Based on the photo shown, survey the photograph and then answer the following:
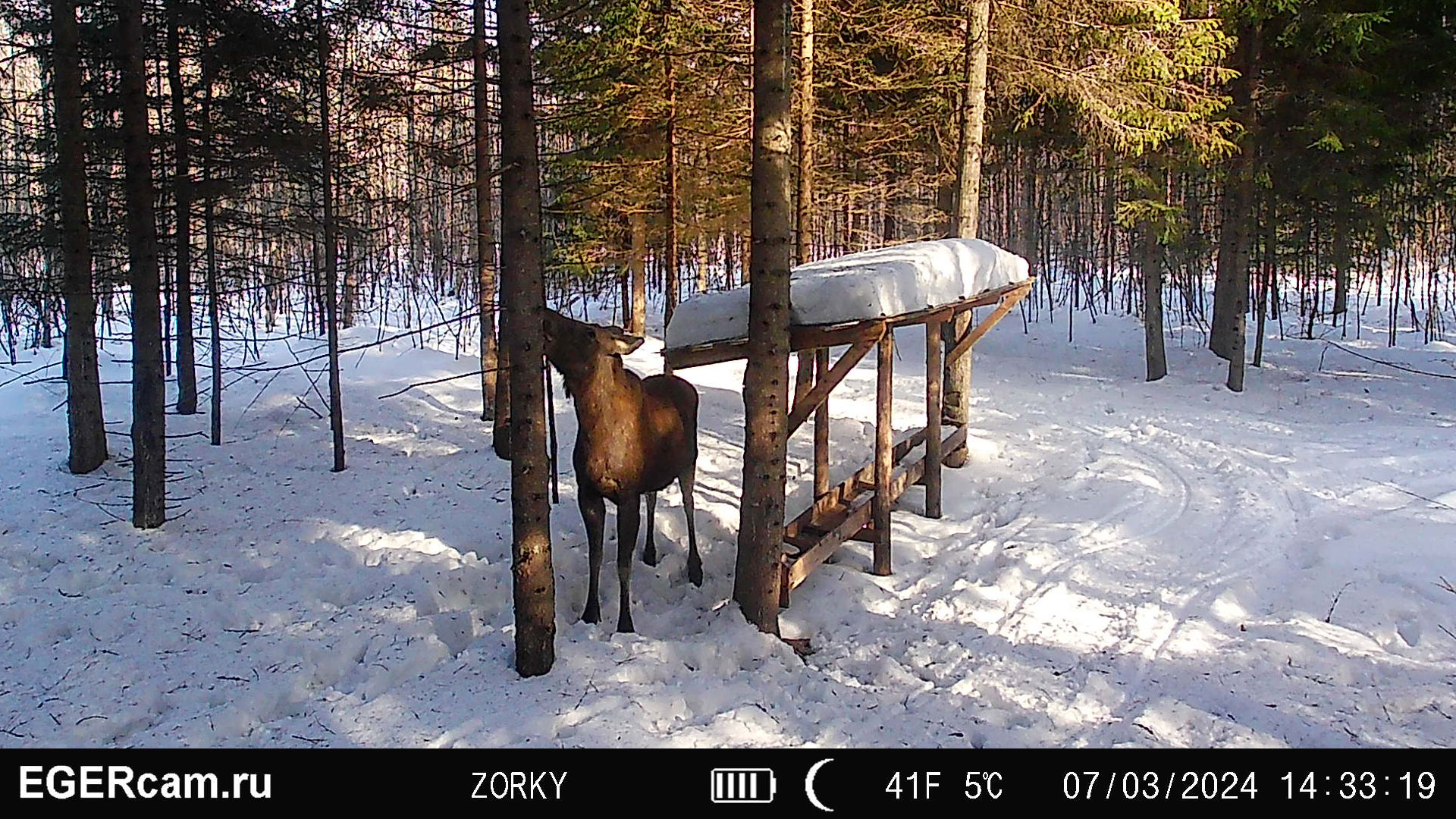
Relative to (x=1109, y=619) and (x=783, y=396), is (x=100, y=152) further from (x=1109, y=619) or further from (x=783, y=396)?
(x=1109, y=619)

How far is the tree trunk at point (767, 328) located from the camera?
650cm

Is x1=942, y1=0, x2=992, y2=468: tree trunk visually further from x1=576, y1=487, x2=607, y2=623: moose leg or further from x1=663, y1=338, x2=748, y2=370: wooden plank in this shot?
x1=576, y1=487, x2=607, y2=623: moose leg

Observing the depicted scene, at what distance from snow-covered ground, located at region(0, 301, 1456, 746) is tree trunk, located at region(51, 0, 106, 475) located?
0.66m

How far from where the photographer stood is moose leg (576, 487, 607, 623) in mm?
6996

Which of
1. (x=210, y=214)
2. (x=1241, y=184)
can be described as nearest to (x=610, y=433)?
(x=210, y=214)

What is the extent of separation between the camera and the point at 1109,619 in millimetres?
7031

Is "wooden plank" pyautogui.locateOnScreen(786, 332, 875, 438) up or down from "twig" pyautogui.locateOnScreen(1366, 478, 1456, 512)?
up

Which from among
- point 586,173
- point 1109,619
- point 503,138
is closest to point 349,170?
point 586,173

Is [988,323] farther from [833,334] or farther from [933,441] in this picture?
[833,334]

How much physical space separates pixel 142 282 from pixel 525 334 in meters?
5.40

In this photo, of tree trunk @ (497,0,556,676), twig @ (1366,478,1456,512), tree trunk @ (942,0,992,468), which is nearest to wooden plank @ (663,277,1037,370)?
tree trunk @ (497,0,556,676)
